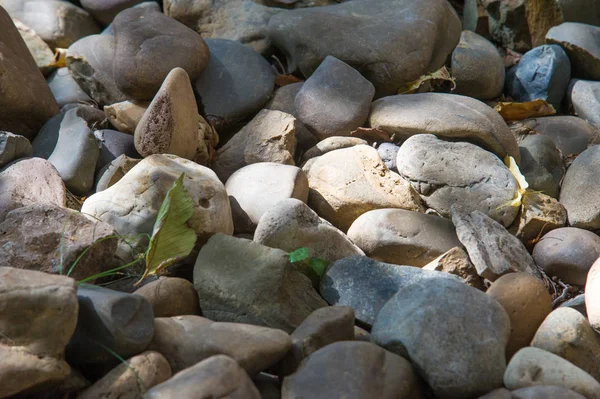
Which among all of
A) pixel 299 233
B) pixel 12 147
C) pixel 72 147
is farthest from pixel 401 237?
pixel 12 147

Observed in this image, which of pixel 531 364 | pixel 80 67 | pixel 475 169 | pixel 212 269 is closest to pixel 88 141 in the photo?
pixel 80 67

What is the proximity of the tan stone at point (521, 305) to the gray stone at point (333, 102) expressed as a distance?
135cm

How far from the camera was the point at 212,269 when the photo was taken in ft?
7.58

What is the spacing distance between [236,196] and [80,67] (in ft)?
4.40

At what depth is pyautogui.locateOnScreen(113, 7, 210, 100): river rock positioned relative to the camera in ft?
10.8

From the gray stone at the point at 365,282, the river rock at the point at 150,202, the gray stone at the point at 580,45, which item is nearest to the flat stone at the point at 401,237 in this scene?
the gray stone at the point at 365,282

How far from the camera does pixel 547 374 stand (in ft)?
6.33

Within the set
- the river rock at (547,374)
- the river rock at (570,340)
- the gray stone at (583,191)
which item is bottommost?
the gray stone at (583,191)

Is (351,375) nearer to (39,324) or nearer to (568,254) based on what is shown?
(39,324)

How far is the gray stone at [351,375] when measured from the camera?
1.75m

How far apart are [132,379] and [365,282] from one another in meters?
1.02

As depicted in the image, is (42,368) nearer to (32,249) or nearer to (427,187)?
(32,249)

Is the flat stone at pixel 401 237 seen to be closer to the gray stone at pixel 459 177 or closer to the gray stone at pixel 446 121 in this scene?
the gray stone at pixel 459 177

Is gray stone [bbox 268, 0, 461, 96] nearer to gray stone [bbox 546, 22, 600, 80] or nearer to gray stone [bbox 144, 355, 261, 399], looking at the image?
gray stone [bbox 546, 22, 600, 80]
